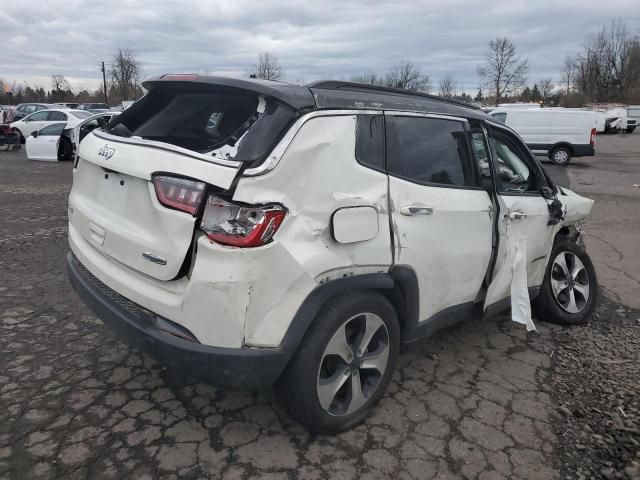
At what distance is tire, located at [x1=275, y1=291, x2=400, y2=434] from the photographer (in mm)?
2438

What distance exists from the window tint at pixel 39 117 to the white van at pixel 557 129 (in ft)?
55.7

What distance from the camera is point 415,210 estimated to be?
279cm

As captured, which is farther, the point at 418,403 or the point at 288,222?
the point at 418,403

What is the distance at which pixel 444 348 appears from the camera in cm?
382

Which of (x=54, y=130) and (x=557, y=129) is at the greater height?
(x=54, y=130)

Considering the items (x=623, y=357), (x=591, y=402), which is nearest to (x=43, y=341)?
(x=591, y=402)

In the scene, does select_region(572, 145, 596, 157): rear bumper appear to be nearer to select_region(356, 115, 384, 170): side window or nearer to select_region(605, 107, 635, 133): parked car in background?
select_region(356, 115, 384, 170): side window

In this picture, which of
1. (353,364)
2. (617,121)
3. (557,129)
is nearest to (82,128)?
(353,364)

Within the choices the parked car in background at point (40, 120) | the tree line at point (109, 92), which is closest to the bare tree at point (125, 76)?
the tree line at point (109, 92)

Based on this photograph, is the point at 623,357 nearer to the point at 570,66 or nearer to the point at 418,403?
the point at 418,403

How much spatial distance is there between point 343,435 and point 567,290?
8.59 ft

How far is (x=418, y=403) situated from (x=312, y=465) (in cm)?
85

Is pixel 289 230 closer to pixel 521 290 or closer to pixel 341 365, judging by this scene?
pixel 341 365

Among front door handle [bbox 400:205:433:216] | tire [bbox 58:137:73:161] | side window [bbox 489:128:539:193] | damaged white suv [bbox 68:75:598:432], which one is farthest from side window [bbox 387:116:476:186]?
tire [bbox 58:137:73:161]
